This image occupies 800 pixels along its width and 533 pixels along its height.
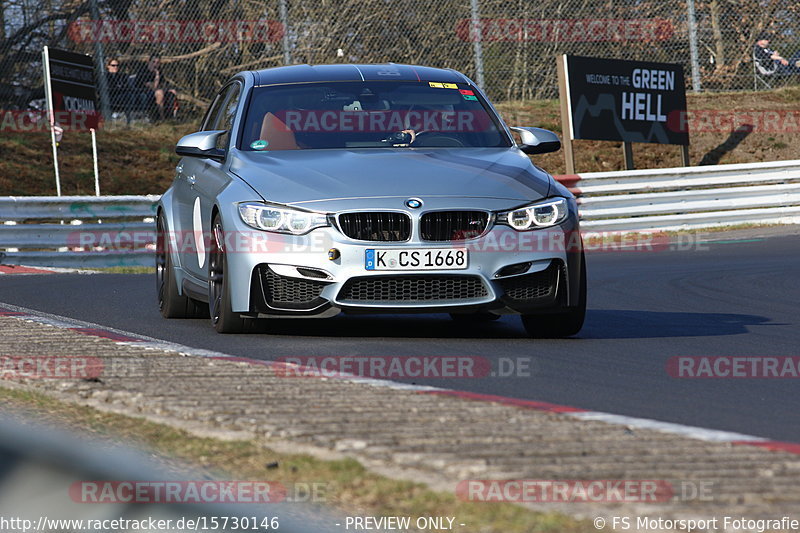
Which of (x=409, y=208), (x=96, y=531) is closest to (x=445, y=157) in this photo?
(x=409, y=208)

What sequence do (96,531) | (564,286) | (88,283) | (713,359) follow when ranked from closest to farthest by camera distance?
(96,531), (713,359), (564,286), (88,283)

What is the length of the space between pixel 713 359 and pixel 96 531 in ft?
15.2

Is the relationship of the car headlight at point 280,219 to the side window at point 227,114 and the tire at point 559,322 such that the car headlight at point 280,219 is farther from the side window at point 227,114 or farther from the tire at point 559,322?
the tire at point 559,322

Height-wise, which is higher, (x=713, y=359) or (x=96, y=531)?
(x=96, y=531)

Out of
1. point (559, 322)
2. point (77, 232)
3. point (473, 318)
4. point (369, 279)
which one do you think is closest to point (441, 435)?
point (369, 279)

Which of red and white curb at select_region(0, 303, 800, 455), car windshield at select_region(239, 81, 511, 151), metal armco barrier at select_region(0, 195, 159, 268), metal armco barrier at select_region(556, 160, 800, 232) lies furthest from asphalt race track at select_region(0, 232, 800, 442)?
metal armco barrier at select_region(556, 160, 800, 232)

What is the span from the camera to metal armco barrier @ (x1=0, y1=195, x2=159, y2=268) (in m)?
16.7

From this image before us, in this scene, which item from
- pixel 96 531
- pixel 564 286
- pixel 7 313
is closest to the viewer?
pixel 96 531

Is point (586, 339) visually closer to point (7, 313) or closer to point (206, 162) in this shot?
point (206, 162)

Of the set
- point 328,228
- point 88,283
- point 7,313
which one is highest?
point 328,228

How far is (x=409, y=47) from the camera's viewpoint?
72.1ft

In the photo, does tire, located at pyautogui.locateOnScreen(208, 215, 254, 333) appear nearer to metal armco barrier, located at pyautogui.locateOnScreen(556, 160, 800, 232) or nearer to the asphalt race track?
the asphalt race track

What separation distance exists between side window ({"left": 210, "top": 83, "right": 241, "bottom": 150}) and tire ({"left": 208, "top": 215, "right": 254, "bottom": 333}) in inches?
33.7

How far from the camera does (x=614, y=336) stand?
25.8ft
